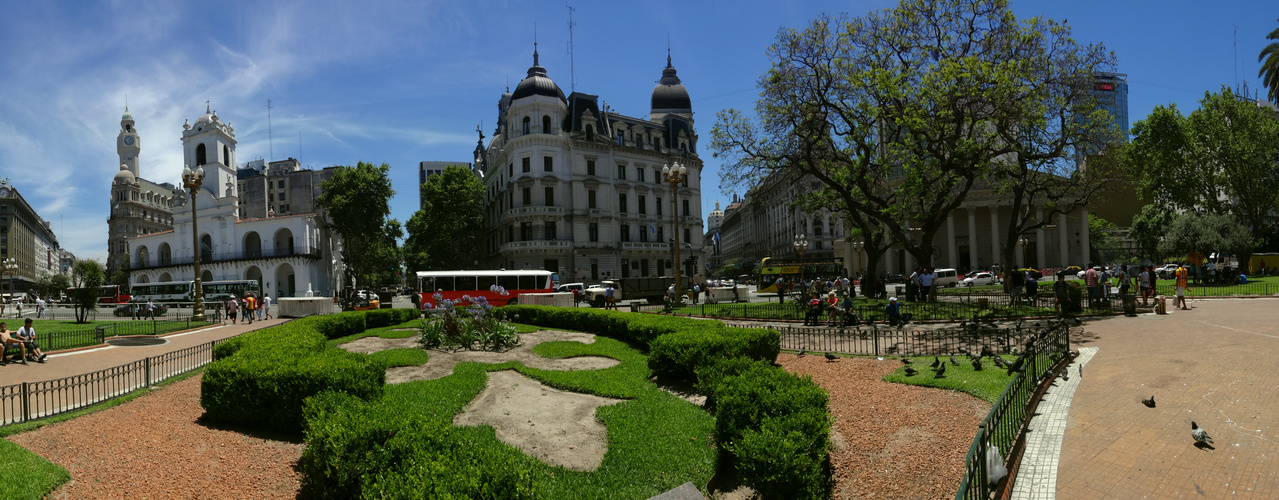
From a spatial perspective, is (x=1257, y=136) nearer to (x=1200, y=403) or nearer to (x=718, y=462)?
(x=1200, y=403)

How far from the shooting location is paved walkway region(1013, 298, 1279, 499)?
5.75 m

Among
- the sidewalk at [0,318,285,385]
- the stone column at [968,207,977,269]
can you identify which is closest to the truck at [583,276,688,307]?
the sidewalk at [0,318,285,385]

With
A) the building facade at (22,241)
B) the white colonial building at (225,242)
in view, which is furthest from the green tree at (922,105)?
the building facade at (22,241)

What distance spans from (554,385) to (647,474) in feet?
14.0

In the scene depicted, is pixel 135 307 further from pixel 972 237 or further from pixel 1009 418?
pixel 972 237

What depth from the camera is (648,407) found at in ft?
29.0

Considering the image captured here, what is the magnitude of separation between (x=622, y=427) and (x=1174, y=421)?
676 centimetres

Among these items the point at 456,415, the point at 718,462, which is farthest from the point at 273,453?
the point at 718,462

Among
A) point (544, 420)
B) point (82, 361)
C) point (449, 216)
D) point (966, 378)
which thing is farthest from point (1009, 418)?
point (449, 216)

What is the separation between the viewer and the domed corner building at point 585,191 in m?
51.1

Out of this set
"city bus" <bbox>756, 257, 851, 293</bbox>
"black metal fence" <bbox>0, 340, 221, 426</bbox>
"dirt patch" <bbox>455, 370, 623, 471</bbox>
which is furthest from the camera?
"city bus" <bbox>756, 257, 851, 293</bbox>

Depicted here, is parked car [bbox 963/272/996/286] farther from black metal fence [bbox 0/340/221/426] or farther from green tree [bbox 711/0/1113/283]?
black metal fence [bbox 0/340/221/426]

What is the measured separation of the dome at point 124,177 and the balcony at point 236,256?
5649 cm

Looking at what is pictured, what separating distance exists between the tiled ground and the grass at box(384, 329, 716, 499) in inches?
143
